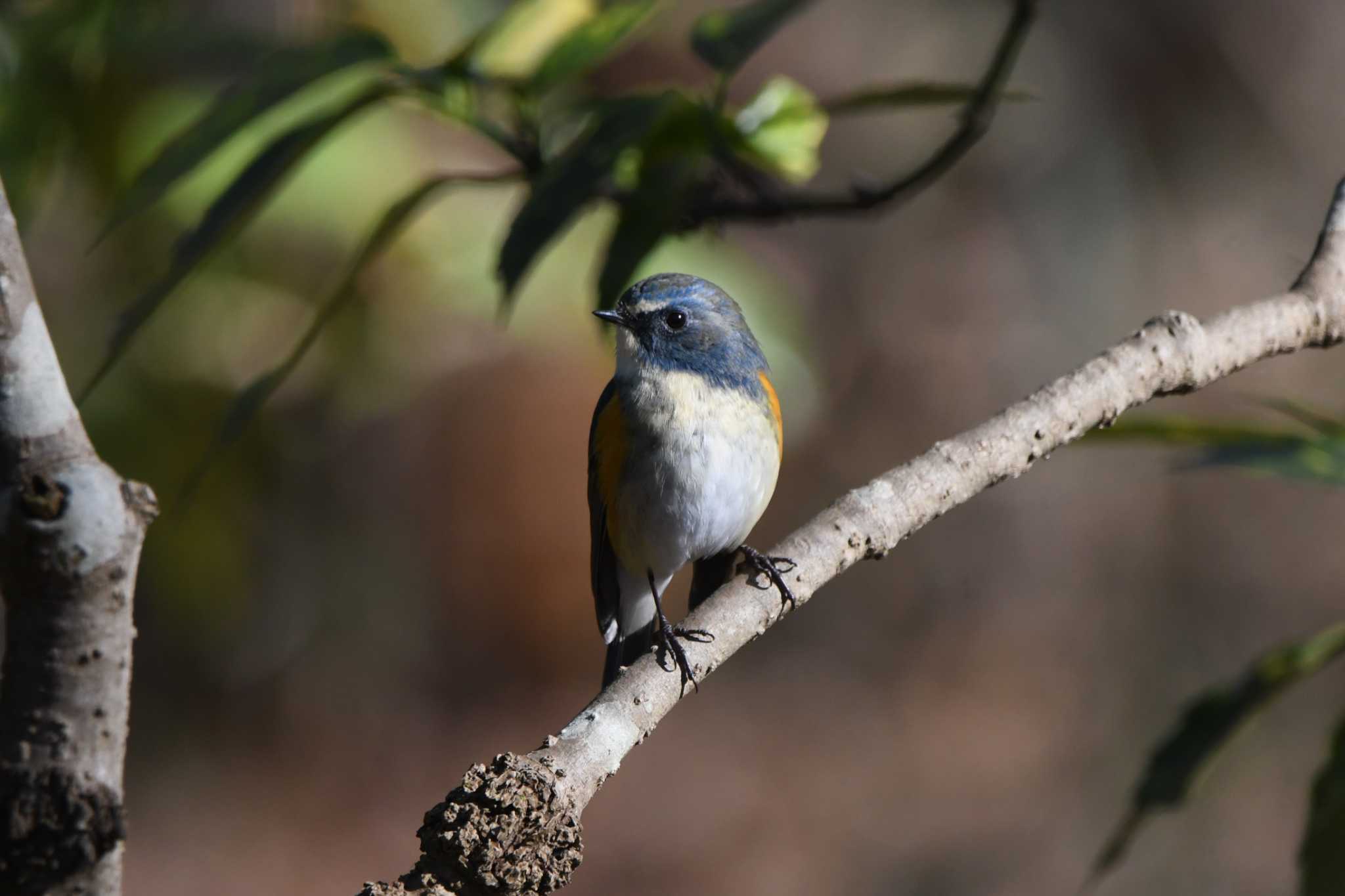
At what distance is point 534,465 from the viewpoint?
7887mm

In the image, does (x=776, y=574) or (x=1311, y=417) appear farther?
(x=1311, y=417)

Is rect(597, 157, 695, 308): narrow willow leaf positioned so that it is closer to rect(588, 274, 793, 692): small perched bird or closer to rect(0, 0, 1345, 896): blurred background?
rect(588, 274, 793, 692): small perched bird

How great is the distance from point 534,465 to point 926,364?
106 inches

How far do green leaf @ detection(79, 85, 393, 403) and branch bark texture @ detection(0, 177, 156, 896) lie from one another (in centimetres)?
101

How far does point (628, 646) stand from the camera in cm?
378

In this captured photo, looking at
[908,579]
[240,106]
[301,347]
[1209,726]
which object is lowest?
[908,579]

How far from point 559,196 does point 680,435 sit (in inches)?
36.0

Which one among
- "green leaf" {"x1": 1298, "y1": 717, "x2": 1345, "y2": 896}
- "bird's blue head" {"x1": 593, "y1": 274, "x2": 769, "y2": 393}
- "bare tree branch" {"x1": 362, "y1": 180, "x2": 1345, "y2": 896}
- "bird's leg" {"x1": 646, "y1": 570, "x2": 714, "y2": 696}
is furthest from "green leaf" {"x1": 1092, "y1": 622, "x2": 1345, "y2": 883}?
"bird's blue head" {"x1": 593, "y1": 274, "x2": 769, "y2": 393}

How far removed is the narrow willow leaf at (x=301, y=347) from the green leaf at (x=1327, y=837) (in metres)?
1.81

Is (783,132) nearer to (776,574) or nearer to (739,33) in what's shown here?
(739,33)

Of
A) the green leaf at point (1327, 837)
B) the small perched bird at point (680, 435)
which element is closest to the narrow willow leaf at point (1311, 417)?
the green leaf at point (1327, 837)

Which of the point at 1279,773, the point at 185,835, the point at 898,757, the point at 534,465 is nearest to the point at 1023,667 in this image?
the point at 898,757

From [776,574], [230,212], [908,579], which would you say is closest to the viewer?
[776,574]

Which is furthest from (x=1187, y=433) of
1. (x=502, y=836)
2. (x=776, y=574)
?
(x=502, y=836)
